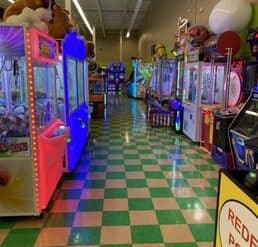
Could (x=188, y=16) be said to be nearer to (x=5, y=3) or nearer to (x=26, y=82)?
(x=26, y=82)

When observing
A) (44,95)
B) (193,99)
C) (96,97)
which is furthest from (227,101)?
(96,97)

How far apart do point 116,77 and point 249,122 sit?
15666 millimetres

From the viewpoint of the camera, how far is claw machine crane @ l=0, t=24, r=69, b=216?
264cm

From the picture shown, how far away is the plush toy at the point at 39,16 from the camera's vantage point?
3.19 meters

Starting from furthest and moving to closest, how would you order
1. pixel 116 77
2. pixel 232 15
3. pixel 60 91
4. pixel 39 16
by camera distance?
pixel 116 77 → pixel 232 15 → pixel 60 91 → pixel 39 16

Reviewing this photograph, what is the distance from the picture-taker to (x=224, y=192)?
68.4 inches

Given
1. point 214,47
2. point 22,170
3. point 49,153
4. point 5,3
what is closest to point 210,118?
point 214,47

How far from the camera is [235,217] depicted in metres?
1.59

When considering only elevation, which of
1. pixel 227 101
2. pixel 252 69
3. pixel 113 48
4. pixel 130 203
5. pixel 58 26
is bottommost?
pixel 130 203

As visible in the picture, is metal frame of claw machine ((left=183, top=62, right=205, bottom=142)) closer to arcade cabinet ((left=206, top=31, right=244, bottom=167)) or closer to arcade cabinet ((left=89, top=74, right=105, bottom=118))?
arcade cabinet ((left=206, top=31, right=244, bottom=167))

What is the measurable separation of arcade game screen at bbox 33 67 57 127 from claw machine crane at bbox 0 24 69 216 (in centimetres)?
1

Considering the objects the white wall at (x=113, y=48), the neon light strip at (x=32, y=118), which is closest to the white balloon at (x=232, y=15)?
the neon light strip at (x=32, y=118)

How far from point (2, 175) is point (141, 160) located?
262 centimetres

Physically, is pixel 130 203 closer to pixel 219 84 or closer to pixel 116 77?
pixel 219 84
